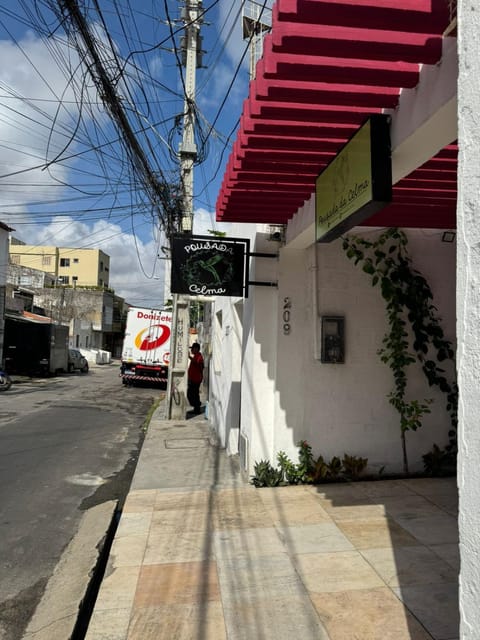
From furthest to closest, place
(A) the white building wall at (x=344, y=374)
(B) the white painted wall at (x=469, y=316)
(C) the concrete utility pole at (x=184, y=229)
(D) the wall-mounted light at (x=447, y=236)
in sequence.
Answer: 1. (C) the concrete utility pole at (x=184, y=229)
2. (D) the wall-mounted light at (x=447, y=236)
3. (A) the white building wall at (x=344, y=374)
4. (B) the white painted wall at (x=469, y=316)

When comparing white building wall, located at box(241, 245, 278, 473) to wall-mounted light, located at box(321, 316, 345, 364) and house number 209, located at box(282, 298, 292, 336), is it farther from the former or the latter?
wall-mounted light, located at box(321, 316, 345, 364)

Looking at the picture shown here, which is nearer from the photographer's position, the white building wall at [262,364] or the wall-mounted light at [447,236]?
the white building wall at [262,364]

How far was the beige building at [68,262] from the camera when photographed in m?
62.9

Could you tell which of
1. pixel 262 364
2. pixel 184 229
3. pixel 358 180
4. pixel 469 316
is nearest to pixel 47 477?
pixel 262 364

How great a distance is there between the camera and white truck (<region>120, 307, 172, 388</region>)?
68.6 feet

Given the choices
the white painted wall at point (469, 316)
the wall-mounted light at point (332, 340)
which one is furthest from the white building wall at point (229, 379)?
the white painted wall at point (469, 316)

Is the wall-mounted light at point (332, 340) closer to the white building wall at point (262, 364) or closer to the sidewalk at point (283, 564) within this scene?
the white building wall at point (262, 364)

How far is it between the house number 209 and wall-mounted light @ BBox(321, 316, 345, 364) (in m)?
0.46

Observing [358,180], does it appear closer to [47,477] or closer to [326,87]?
[326,87]

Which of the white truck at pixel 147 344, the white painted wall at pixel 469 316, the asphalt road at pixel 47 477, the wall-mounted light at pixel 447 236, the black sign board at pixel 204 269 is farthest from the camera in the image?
the white truck at pixel 147 344

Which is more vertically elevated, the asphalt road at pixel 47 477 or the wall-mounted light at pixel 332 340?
the wall-mounted light at pixel 332 340

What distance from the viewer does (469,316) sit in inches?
56.5

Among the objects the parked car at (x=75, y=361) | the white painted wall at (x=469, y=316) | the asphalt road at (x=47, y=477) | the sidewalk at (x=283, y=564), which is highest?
the white painted wall at (x=469, y=316)

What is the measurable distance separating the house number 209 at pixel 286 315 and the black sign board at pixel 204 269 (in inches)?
27.7
